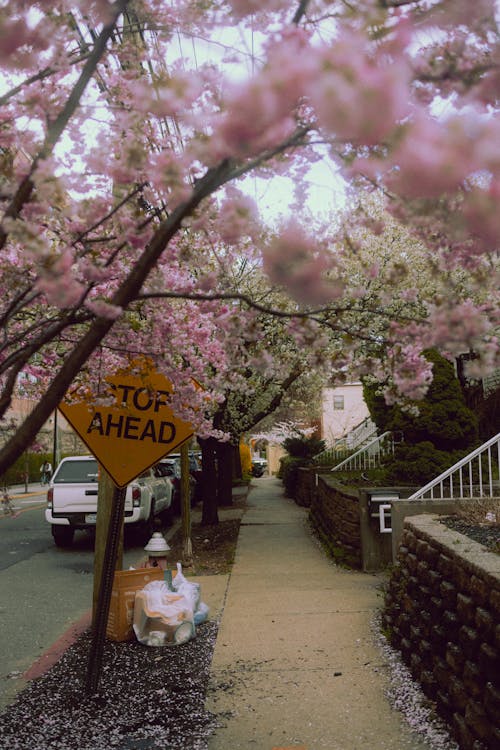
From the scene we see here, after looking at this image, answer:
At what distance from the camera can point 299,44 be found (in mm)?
2502

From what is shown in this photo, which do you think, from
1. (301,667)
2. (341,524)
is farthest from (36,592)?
(301,667)

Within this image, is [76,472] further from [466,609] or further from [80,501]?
[466,609]

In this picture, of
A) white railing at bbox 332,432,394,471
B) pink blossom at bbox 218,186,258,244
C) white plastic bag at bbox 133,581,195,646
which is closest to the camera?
pink blossom at bbox 218,186,258,244

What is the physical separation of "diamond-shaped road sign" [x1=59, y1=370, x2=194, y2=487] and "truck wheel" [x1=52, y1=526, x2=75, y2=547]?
8695 mm

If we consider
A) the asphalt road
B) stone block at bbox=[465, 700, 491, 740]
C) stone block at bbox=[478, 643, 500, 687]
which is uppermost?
stone block at bbox=[478, 643, 500, 687]

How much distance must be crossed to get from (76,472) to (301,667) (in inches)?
361

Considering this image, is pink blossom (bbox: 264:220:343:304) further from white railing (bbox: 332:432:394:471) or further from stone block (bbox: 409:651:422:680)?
white railing (bbox: 332:432:394:471)

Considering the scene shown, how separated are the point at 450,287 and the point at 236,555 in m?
8.82

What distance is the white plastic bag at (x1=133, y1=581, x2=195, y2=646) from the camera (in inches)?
245

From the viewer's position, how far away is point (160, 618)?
6.24 m

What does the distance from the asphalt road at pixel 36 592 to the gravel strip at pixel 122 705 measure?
38 centimetres

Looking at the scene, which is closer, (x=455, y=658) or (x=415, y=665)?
(x=455, y=658)

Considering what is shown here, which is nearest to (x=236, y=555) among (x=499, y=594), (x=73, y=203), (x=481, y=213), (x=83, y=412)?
(x=83, y=412)

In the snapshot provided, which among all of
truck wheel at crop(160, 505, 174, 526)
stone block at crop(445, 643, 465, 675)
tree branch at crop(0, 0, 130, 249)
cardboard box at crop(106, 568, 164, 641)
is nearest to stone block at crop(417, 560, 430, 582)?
stone block at crop(445, 643, 465, 675)
